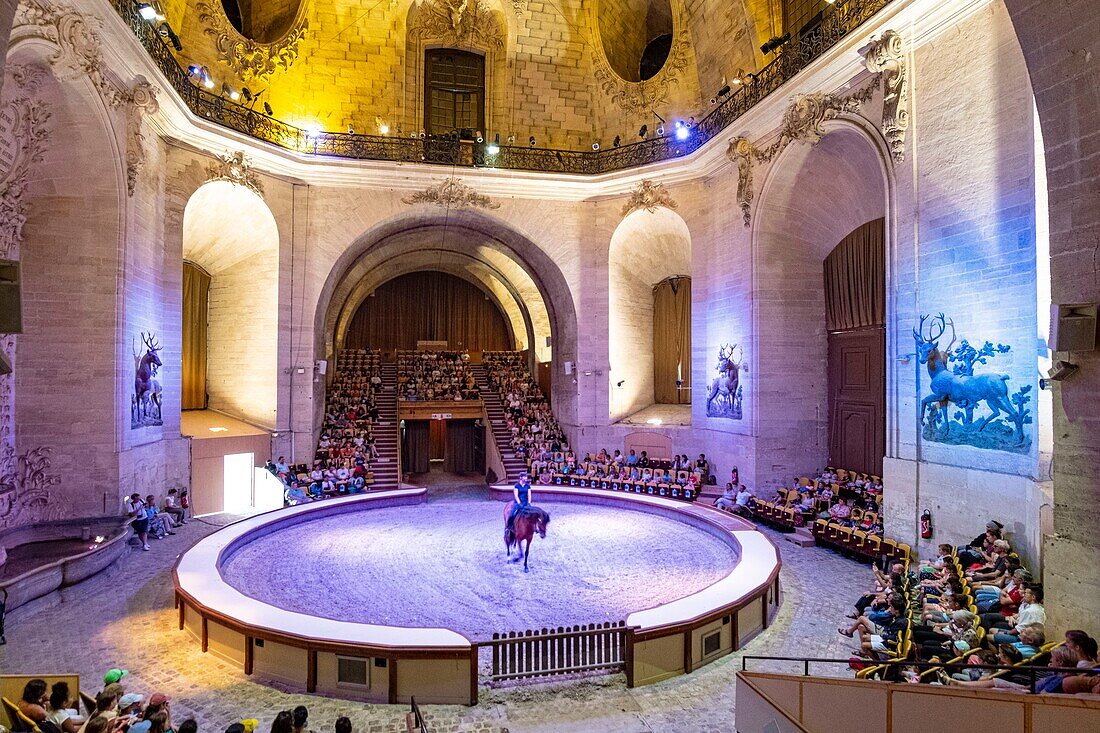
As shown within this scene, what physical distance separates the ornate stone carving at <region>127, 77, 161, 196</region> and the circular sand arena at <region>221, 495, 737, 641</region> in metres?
8.86

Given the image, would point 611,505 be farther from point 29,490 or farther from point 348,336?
point 348,336

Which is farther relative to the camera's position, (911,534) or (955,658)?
(911,534)

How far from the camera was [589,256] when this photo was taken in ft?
72.1

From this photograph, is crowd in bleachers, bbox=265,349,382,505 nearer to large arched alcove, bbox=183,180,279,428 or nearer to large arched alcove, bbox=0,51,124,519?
large arched alcove, bbox=183,180,279,428

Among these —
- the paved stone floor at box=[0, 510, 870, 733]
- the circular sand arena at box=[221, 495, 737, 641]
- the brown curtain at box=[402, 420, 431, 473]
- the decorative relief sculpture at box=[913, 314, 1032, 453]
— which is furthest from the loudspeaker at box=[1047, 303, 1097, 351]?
the brown curtain at box=[402, 420, 431, 473]

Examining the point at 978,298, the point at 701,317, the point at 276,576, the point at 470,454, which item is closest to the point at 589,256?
the point at 701,317

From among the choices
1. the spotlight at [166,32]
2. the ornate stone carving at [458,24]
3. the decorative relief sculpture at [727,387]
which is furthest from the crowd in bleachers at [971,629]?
the ornate stone carving at [458,24]

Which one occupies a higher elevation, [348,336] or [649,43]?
[649,43]

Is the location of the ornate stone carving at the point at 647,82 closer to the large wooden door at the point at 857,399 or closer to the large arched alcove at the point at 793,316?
the large arched alcove at the point at 793,316

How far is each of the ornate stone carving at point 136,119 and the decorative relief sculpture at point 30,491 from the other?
20.4 feet

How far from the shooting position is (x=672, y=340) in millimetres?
23844

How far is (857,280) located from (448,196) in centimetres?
1328

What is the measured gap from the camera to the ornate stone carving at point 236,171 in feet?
56.6

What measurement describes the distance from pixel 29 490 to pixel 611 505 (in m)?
13.6
